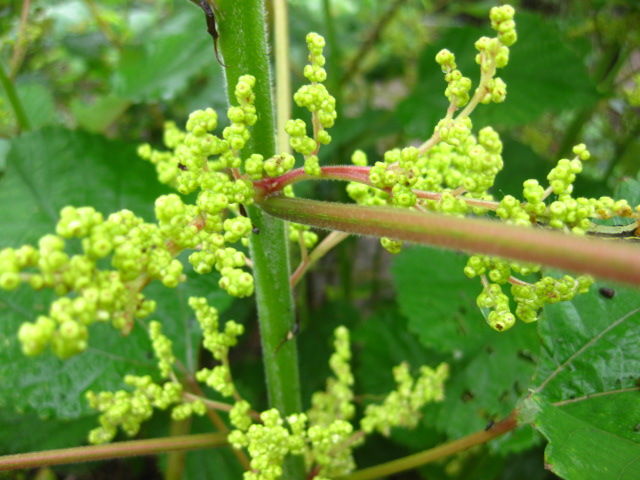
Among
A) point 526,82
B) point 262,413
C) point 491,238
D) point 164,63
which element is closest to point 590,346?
point 262,413

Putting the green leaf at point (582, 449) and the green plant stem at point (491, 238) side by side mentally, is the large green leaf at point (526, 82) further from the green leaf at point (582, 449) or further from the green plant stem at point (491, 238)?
the green plant stem at point (491, 238)

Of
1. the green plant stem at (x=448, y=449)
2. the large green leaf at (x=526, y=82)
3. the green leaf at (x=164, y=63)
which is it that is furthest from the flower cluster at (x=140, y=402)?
the large green leaf at (x=526, y=82)

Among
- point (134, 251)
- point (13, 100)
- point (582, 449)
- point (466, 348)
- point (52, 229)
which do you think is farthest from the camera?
point (13, 100)

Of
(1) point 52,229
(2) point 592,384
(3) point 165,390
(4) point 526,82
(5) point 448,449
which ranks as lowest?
(5) point 448,449

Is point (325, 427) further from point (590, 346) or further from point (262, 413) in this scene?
point (590, 346)

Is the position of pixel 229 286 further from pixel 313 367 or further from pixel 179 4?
pixel 179 4

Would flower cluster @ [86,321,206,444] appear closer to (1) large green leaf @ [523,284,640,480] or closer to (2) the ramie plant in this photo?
(2) the ramie plant
